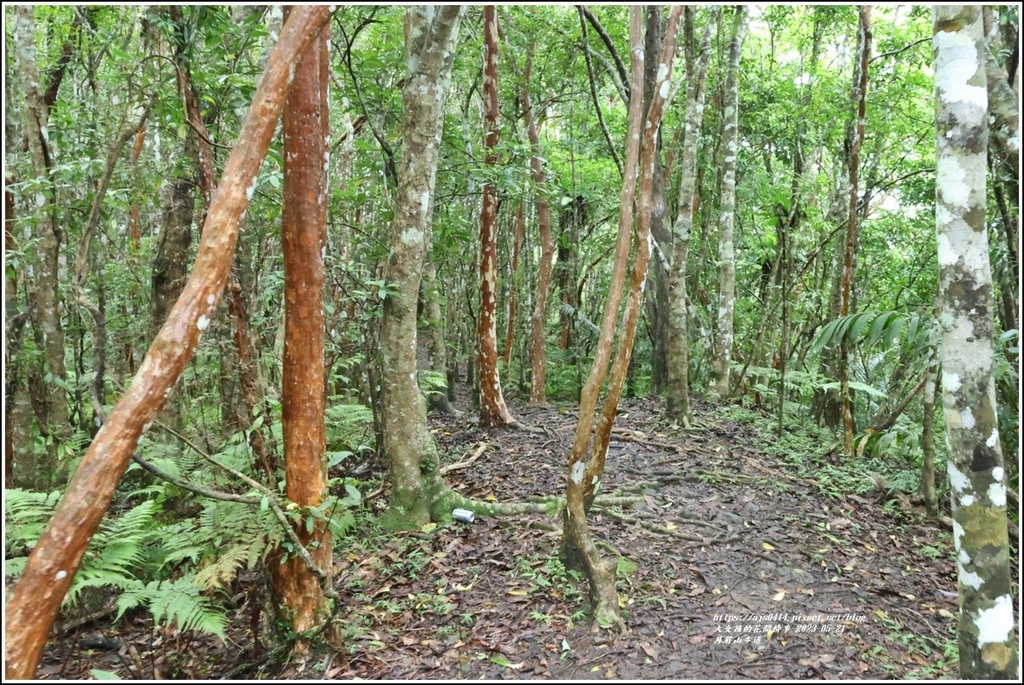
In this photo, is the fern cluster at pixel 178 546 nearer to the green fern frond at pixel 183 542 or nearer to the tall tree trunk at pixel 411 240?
the green fern frond at pixel 183 542

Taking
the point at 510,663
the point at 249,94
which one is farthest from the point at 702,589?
the point at 249,94

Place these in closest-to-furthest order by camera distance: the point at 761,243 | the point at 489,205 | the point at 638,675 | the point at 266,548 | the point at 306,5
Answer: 1. the point at 306,5
2. the point at 266,548
3. the point at 638,675
4. the point at 489,205
5. the point at 761,243

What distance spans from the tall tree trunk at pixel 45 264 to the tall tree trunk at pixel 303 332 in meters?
2.47

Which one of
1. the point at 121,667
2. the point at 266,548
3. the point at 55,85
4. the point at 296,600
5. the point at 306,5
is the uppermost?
the point at 55,85

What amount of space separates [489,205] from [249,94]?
4.06 metres

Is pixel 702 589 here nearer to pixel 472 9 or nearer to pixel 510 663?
pixel 510 663

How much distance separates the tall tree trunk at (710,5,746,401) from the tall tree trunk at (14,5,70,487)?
8.81 meters

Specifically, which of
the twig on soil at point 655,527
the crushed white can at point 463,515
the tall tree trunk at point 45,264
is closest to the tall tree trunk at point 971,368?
the twig on soil at point 655,527

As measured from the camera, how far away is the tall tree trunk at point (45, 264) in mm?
5133

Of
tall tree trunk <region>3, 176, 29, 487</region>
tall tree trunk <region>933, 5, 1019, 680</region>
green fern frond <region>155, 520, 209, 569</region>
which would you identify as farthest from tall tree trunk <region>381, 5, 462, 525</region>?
tall tree trunk <region>933, 5, 1019, 680</region>

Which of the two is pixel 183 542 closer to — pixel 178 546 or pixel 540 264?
pixel 178 546

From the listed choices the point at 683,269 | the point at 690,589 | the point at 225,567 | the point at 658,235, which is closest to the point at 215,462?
the point at 225,567

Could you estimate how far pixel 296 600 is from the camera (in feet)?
12.8

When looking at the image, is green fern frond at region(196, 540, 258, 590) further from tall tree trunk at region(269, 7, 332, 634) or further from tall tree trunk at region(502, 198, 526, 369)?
tall tree trunk at region(502, 198, 526, 369)
